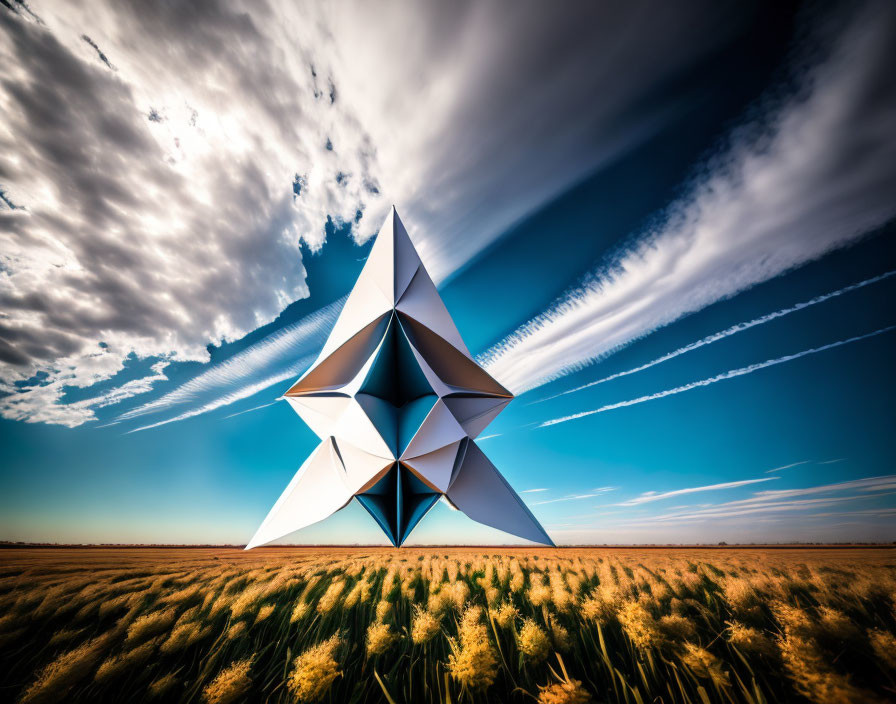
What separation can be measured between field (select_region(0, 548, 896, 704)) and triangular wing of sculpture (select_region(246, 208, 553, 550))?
5.99 m

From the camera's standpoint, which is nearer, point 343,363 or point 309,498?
point 309,498

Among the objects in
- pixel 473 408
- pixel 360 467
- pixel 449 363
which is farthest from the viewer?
pixel 473 408

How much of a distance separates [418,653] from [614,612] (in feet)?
9.05

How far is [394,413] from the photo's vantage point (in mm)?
13781

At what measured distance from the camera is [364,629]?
4.92 m

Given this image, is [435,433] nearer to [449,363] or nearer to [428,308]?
[449,363]

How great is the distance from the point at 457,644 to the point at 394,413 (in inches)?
417

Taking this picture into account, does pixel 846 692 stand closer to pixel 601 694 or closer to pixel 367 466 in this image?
pixel 601 694

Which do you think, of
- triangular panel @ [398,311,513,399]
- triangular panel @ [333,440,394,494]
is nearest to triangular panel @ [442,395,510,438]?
triangular panel @ [398,311,513,399]

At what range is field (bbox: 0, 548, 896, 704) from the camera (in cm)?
A: 283

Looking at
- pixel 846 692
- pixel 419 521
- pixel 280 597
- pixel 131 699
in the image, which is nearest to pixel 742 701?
pixel 846 692

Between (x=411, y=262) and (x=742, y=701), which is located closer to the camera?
(x=742, y=701)

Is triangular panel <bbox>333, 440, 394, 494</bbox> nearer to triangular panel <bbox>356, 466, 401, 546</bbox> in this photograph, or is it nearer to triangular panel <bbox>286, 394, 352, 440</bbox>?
triangular panel <bbox>356, 466, 401, 546</bbox>

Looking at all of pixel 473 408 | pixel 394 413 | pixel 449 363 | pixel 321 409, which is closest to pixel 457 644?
pixel 394 413
